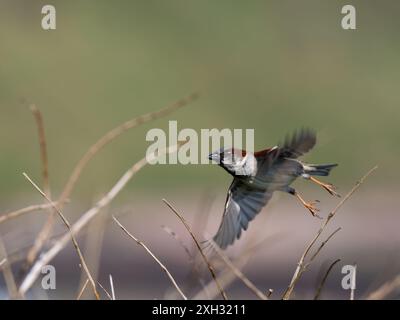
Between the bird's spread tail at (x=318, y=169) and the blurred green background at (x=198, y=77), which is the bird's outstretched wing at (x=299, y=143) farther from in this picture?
the blurred green background at (x=198, y=77)

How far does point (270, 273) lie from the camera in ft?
39.2

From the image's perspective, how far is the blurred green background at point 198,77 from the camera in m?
18.1

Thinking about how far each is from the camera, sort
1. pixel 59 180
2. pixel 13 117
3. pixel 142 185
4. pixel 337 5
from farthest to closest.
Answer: pixel 337 5 < pixel 13 117 < pixel 142 185 < pixel 59 180

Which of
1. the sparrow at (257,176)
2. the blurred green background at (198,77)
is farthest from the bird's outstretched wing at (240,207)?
the blurred green background at (198,77)

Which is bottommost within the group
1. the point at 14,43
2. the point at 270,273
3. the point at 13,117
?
the point at 270,273

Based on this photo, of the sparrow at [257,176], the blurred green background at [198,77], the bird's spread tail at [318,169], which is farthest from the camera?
the blurred green background at [198,77]

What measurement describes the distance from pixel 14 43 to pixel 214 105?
4.55 m

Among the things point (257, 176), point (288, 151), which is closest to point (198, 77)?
point (257, 176)

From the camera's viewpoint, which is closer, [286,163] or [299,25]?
[286,163]

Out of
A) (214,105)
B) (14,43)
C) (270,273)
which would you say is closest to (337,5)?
(214,105)

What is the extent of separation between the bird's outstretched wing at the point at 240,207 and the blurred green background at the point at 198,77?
12290 mm

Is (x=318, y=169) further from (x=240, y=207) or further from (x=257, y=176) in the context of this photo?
(x=240, y=207)

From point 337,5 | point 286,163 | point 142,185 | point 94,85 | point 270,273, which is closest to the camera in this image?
point 286,163
